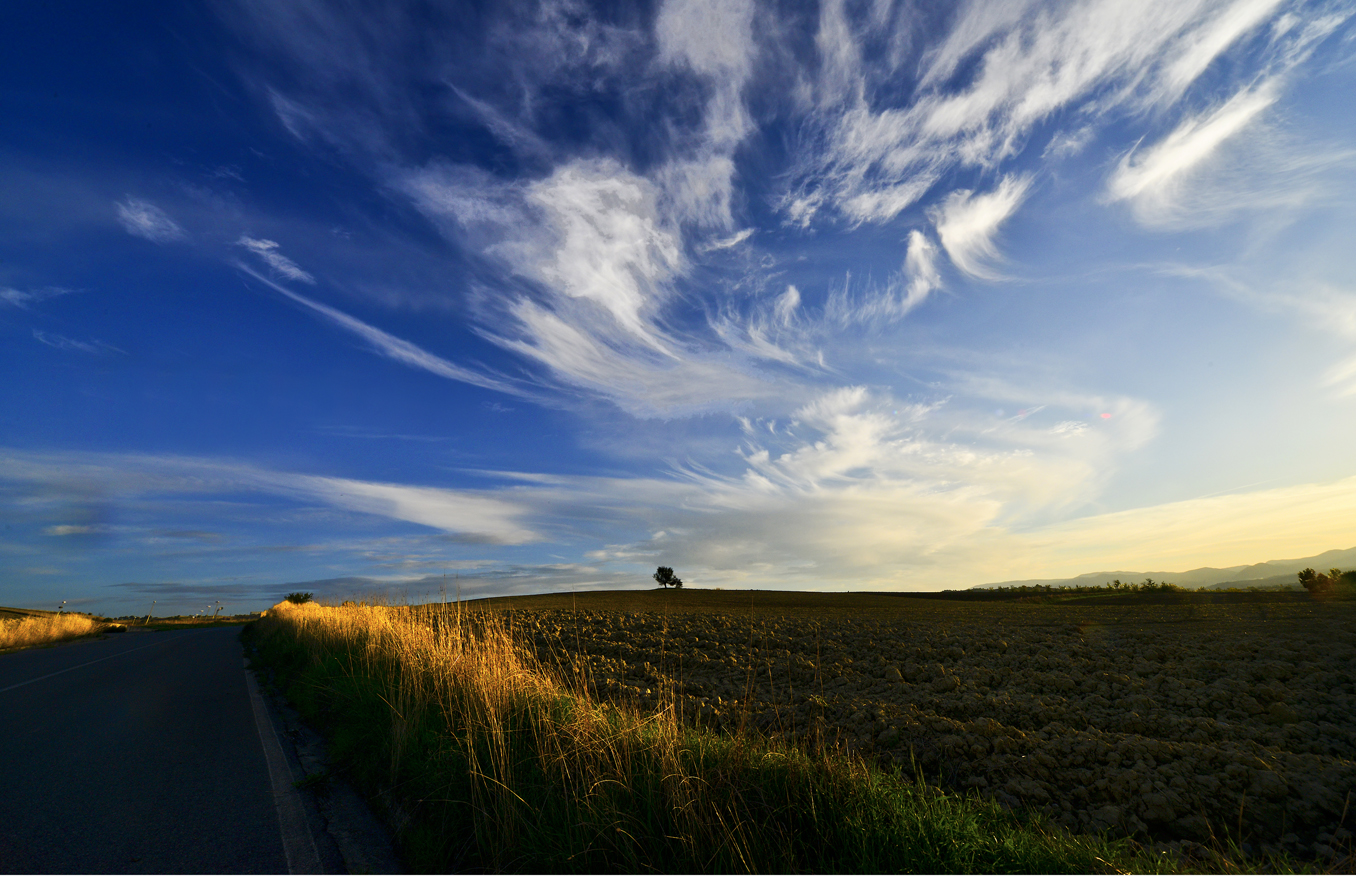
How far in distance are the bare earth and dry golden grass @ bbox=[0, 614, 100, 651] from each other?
26.6 m

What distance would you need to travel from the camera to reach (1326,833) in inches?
208

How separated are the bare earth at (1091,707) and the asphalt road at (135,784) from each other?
3355 mm

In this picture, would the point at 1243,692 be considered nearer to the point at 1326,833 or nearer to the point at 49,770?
the point at 1326,833

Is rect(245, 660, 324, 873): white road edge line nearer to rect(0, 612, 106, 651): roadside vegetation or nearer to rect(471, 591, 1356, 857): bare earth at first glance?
rect(471, 591, 1356, 857): bare earth

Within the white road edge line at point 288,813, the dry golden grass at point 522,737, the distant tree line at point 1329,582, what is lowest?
the white road edge line at point 288,813

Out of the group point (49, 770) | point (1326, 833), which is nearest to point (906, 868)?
point (1326, 833)

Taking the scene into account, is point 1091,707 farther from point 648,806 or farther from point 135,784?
point 135,784

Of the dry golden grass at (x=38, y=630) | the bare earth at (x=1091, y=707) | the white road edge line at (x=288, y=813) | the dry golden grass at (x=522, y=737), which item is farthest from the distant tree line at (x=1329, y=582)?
the dry golden grass at (x=38, y=630)

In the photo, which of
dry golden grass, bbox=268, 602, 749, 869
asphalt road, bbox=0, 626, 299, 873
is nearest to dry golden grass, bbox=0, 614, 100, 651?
asphalt road, bbox=0, 626, 299, 873

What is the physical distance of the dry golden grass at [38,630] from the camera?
2572 centimetres

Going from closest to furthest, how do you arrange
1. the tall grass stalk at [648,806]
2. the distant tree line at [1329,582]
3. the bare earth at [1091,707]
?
the tall grass stalk at [648,806] → the bare earth at [1091,707] → the distant tree line at [1329,582]

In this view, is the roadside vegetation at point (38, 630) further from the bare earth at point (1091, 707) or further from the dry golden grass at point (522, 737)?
the dry golden grass at point (522, 737)

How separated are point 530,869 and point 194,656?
20.8 metres

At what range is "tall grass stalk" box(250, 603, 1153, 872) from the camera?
369 centimetres
